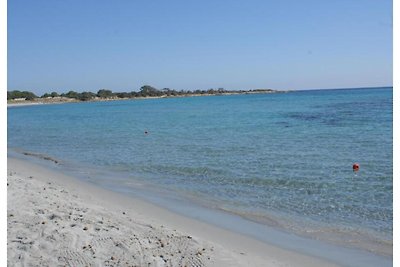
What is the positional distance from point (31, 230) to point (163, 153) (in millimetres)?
12387

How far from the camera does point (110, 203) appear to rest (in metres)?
10.1

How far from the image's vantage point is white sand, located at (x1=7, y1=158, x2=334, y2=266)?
601 centimetres

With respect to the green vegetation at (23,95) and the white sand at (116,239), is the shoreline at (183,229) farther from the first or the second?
the green vegetation at (23,95)

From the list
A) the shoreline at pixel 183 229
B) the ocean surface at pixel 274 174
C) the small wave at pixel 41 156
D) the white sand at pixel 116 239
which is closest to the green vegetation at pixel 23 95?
the ocean surface at pixel 274 174

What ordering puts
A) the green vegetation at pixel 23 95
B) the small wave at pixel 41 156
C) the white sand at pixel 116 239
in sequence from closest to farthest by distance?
the white sand at pixel 116 239, the small wave at pixel 41 156, the green vegetation at pixel 23 95

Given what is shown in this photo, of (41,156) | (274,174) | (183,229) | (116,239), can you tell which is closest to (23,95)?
(41,156)

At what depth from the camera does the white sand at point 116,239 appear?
6.01m

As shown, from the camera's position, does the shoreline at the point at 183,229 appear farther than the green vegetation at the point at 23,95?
No

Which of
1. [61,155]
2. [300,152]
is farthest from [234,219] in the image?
[61,155]

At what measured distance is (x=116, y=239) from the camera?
6.69m

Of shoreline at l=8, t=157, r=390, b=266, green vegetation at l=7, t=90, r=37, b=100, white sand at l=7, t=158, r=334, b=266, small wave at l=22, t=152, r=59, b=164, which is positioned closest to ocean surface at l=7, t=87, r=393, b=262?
small wave at l=22, t=152, r=59, b=164

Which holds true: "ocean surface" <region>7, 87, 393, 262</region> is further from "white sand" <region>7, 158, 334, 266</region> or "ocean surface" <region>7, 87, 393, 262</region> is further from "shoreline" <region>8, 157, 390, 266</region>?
"white sand" <region>7, 158, 334, 266</region>

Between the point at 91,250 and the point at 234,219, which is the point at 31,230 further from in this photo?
the point at 234,219

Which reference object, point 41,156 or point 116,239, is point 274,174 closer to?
point 116,239
